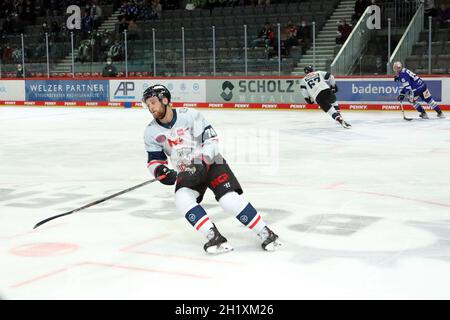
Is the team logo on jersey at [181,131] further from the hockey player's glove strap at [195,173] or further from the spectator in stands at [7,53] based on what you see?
the spectator in stands at [7,53]

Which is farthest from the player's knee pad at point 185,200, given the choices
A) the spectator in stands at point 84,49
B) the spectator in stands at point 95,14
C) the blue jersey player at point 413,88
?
the spectator in stands at point 95,14

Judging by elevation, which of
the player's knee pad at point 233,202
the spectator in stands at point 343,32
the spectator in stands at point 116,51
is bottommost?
the player's knee pad at point 233,202

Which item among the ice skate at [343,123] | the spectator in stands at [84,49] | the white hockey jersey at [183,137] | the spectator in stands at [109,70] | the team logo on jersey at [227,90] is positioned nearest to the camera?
the white hockey jersey at [183,137]

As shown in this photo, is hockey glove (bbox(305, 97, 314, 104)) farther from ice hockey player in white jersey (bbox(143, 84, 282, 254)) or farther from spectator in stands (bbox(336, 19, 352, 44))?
ice hockey player in white jersey (bbox(143, 84, 282, 254))

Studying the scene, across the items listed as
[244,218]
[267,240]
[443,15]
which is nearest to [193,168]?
[244,218]

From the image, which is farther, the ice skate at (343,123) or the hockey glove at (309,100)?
the hockey glove at (309,100)

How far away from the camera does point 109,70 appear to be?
76.2 feet

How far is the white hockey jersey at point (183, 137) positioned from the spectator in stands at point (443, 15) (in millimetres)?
15722

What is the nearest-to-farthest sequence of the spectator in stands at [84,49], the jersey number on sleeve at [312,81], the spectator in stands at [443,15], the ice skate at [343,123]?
the ice skate at [343,123]
the jersey number on sleeve at [312,81]
the spectator in stands at [443,15]
the spectator in stands at [84,49]

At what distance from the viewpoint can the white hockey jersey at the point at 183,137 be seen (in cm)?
493

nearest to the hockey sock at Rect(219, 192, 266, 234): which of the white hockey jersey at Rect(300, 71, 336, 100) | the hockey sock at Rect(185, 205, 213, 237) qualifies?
the hockey sock at Rect(185, 205, 213, 237)

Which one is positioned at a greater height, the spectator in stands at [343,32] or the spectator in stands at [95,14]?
the spectator in stands at [95,14]

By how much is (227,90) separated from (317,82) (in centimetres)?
660

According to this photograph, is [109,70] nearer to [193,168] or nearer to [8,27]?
[8,27]
